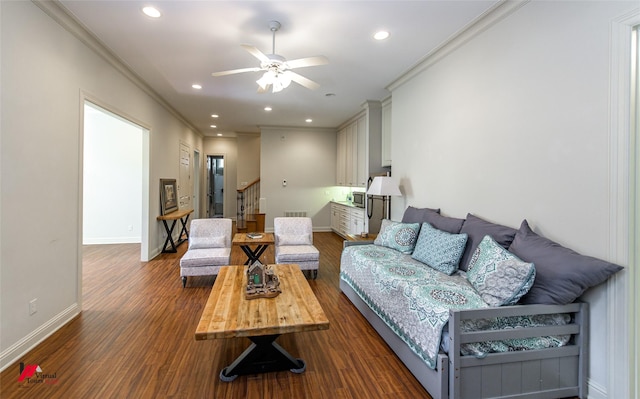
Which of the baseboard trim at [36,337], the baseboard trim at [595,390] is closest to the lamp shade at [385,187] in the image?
the baseboard trim at [595,390]

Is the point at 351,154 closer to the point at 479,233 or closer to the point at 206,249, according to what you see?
the point at 206,249

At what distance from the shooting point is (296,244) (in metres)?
4.58

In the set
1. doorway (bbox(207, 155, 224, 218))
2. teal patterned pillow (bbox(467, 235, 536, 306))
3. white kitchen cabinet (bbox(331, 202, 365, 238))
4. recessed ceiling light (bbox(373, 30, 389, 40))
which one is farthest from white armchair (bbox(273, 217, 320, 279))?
doorway (bbox(207, 155, 224, 218))

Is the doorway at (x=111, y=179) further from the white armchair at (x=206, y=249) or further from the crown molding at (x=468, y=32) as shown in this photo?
the crown molding at (x=468, y=32)

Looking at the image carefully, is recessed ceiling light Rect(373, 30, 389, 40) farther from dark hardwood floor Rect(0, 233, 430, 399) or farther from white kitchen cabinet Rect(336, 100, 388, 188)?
dark hardwood floor Rect(0, 233, 430, 399)

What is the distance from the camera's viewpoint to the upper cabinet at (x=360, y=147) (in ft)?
18.9

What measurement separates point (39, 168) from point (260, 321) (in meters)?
2.31

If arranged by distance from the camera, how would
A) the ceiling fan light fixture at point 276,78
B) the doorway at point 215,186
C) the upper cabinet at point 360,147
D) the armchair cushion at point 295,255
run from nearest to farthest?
the ceiling fan light fixture at point 276,78
the armchair cushion at point 295,255
the upper cabinet at point 360,147
the doorway at point 215,186

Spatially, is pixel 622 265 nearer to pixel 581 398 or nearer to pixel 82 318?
pixel 581 398

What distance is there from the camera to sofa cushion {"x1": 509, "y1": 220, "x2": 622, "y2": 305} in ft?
5.74

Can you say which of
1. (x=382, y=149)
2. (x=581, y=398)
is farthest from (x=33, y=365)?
(x=382, y=149)

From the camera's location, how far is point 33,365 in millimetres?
2191

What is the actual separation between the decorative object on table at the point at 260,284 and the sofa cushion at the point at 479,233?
171 cm

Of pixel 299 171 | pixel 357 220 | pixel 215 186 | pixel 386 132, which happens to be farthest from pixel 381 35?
pixel 215 186
